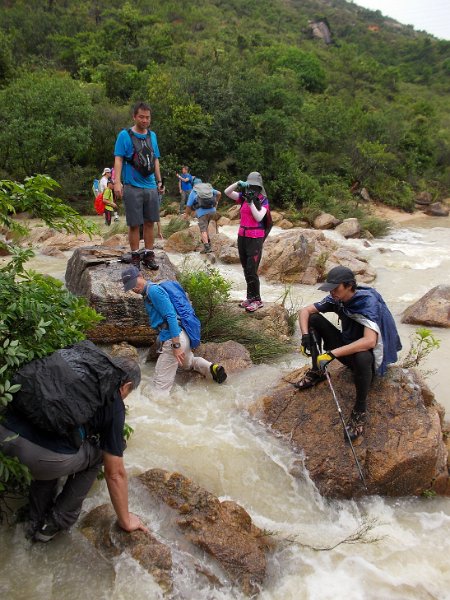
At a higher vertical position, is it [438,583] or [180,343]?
[180,343]

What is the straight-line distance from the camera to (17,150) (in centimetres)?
1445

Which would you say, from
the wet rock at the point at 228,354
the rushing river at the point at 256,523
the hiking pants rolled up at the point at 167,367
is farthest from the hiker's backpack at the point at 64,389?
the wet rock at the point at 228,354

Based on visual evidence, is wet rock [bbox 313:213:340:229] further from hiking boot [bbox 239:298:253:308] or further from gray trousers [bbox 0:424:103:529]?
gray trousers [bbox 0:424:103:529]

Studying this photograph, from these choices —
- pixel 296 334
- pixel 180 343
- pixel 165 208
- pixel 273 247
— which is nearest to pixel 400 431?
pixel 180 343

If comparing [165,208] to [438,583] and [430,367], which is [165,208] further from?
[438,583]

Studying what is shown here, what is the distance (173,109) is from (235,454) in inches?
629

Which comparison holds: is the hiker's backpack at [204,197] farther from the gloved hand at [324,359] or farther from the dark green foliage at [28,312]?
the gloved hand at [324,359]

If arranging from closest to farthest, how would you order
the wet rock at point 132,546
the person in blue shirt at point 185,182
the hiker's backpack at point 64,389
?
1. the hiker's backpack at point 64,389
2. the wet rock at point 132,546
3. the person in blue shirt at point 185,182

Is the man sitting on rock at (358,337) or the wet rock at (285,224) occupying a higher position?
the man sitting on rock at (358,337)

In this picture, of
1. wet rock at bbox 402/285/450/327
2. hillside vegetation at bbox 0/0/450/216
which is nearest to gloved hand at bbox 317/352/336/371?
wet rock at bbox 402/285/450/327

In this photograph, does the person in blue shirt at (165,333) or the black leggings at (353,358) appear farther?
the person in blue shirt at (165,333)

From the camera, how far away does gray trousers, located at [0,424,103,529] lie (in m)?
2.63

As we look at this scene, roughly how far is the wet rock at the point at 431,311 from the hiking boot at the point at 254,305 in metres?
2.25

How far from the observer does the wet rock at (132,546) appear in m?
2.89
